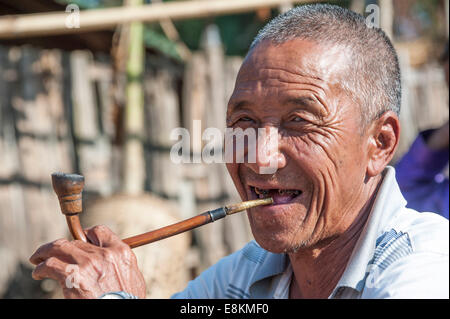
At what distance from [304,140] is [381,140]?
29 centimetres

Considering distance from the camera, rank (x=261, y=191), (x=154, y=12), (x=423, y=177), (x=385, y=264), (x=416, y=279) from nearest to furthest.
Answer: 1. (x=416, y=279)
2. (x=385, y=264)
3. (x=261, y=191)
4. (x=423, y=177)
5. (x=154, y=12)

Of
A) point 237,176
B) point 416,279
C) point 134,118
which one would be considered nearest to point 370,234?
point 416,279

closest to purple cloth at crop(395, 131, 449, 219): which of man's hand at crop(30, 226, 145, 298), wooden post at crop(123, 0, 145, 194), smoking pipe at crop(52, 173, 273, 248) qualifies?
smoking pipe at crop(52, 173, 273, 248)

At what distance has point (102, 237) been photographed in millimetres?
1695

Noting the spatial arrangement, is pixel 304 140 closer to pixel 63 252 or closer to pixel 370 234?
pixel 370 234

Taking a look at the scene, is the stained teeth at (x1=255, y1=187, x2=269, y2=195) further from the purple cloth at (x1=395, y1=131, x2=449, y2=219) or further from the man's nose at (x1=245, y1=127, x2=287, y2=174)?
the purple cloth at (x1=395, y1=131, x2=449, y2=219)

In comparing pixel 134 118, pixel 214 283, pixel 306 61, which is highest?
pixel 306 61

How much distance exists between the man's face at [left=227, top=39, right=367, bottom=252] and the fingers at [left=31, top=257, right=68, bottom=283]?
2.13ft

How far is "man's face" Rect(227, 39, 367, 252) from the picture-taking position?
1770mm

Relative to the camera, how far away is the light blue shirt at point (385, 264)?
5.05ft

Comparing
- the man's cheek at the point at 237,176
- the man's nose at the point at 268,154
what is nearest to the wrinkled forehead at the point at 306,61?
the man's nose at the point at 268,154

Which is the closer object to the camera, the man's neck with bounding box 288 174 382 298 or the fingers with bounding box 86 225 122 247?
the fingers with bounding box 86 225 122 247

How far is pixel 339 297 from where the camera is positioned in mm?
1806

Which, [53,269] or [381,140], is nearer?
[53,269]
